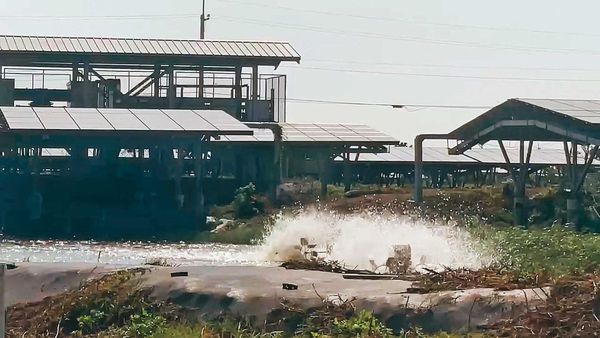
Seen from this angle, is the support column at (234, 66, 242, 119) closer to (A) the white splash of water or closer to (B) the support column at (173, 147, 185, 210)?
(B) the support column at (173, 147, 185, 210)

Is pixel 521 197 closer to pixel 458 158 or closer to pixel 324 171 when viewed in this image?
pixel 324 171

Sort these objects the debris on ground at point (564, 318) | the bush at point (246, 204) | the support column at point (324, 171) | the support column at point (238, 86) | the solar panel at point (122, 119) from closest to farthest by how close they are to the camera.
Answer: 1. the debris on ground at point (564, 318)
2. the solar panel at point (122, 119)
3. the bush at point (246, 204)
4. the support column at point (324, 171)
5. the support column at point (238, 86)

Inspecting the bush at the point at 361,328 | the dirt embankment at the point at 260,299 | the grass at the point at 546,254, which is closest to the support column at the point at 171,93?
the grass at the point at 546,254

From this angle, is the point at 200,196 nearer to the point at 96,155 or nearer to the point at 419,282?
the point at 96,155

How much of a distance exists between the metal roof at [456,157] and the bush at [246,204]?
16.1m

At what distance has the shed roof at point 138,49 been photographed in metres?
56.4

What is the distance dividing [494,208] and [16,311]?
31.5m

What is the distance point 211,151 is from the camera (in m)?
55.4

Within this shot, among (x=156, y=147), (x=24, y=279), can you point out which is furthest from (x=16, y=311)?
(x=156, y=147)

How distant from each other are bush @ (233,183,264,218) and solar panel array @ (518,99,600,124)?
9664 mm

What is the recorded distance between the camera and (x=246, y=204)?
47500 mm

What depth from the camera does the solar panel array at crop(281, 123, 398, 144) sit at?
53375mm

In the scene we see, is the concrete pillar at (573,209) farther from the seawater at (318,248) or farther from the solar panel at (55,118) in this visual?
the solar panel at (55,118)

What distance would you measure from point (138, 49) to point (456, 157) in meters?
16.2
